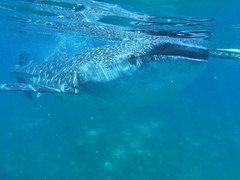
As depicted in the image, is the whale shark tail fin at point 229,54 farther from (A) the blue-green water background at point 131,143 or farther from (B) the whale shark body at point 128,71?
(B) the whale shark body at point 128,71

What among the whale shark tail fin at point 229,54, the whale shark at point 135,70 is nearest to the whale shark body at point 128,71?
the whale shark at point 135,70

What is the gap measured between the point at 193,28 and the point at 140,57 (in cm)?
673

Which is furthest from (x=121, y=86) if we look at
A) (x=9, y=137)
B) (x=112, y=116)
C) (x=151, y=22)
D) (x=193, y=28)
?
(x=9, y=137)

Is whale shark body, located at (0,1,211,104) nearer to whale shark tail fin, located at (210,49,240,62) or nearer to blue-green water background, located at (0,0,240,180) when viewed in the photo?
blue-green water background, located at (0,0,240,180)

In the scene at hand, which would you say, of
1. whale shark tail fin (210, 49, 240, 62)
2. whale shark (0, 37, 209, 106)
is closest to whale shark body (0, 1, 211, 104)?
whale shark (0, 37, 209, 106)

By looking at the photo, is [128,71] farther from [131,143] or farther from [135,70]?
[131,143]

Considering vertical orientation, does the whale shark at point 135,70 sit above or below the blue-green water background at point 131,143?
above

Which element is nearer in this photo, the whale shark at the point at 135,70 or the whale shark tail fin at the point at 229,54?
the whale shark at the point at 135,70

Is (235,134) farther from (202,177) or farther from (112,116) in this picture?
(112,116)

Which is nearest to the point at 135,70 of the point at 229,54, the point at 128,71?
the point at 128,71

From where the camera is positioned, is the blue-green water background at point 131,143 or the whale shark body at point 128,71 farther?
the blue-green water background at point 131,143

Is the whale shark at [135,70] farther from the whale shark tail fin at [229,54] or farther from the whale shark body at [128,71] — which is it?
the whale shark tail fin at [229,54]

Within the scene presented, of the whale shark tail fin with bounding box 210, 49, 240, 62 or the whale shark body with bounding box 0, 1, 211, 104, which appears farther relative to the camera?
the whale shark tail fin with bounding box 210, 49, 240, 62

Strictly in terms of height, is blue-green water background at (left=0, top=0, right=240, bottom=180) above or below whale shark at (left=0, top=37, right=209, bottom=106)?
below
